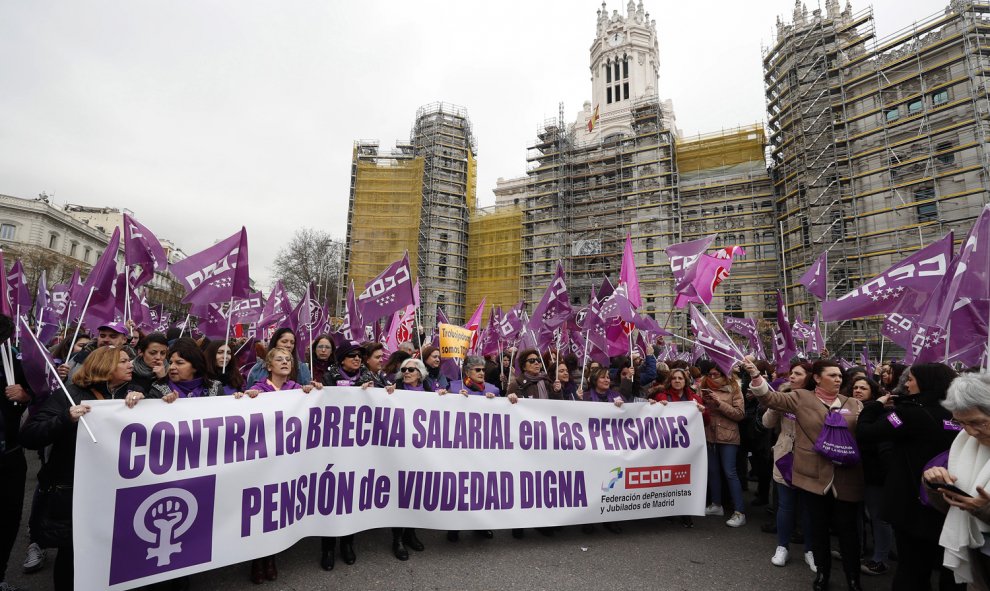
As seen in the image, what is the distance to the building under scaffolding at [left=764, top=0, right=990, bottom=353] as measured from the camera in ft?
80.8

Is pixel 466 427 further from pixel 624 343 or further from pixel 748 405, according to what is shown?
pixel 624 343

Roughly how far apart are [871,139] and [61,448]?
37.6 meters

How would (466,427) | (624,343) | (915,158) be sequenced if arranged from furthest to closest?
1. (915,158)
2. (624,343)
3. (466,427)

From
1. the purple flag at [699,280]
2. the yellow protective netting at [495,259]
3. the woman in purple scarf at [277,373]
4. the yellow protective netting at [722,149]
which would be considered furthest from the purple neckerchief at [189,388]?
the yellow protective netting at [722,149]

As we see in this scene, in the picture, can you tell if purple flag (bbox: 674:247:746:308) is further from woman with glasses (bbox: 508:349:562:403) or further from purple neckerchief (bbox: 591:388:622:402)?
woman with glasses (bbox: 508:349:562:403)

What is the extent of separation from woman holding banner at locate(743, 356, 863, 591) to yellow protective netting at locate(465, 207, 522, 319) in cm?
4059

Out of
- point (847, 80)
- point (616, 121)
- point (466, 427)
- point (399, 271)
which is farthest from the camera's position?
point (616, 121)

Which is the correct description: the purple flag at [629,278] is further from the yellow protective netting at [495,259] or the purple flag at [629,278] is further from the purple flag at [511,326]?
the yellow protective netting at [495,259]

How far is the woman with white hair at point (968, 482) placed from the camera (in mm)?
2168

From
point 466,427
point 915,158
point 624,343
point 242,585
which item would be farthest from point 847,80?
point 242,585

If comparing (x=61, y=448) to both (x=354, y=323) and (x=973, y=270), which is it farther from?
(x=973, y=270)

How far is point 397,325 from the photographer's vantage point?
10234 mm

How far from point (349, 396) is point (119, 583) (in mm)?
1759

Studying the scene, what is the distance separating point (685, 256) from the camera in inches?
245
